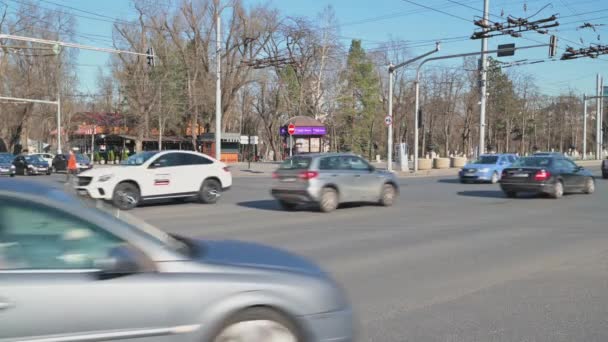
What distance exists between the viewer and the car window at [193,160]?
55.0 ft

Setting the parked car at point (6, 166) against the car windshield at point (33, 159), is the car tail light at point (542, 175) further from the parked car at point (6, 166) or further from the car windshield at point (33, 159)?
the car windshield at point (33, 159)

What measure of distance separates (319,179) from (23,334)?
12.0 meters

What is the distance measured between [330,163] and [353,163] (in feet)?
2.65

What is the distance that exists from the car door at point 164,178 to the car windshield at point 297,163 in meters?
3.16

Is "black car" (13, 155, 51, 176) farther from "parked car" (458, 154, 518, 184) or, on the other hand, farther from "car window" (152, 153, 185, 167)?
"parked car" (458, 154, 518, 184)

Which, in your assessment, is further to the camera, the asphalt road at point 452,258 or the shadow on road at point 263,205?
the shadow on road at point 263,205

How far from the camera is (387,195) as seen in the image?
53.7 feet

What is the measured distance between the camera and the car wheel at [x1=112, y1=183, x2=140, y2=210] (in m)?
15.4

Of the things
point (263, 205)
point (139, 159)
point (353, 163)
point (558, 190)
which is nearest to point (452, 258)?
point (353, 163)

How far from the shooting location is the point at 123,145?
63.7 m

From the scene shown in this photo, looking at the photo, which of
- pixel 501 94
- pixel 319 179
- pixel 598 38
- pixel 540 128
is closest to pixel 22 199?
pixel 319 179

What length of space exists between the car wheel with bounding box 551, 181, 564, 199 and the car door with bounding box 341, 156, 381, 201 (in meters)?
6.63

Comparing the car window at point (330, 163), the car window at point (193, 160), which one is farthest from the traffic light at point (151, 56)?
the car window at point (330, 163)

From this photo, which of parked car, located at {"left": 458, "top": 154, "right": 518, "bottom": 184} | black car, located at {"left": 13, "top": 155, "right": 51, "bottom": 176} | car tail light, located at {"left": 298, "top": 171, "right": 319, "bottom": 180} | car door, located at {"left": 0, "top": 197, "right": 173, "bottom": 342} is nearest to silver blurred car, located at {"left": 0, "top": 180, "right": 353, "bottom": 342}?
car door, located at {"left": 0, "top": 197, "right": 173, "bottom": 342}
